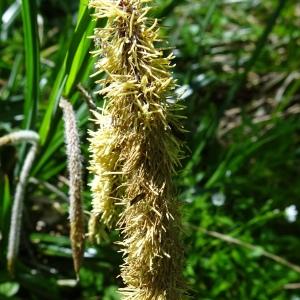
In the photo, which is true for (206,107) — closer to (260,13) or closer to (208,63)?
(208,63)

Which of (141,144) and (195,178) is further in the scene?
(195,178)

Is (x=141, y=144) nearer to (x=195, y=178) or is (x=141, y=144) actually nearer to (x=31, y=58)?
(x=31, y=58)

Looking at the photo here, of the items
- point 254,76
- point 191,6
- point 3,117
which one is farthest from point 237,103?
point 3,117

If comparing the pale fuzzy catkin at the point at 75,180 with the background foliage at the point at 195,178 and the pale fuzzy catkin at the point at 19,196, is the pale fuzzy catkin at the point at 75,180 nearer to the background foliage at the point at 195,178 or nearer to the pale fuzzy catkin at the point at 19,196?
the background foliage at the point at 195,178

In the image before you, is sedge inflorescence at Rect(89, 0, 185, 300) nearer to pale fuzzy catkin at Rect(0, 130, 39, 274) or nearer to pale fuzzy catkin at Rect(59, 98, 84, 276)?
pale fuzzy catkin at Rect(59, 98, 84, 276)

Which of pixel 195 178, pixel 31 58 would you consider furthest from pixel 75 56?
pixel 195 178

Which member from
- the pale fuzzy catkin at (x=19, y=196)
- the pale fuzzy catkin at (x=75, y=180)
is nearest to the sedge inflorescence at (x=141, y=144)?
the pale fuzzy catkin at (x=75, y=180)
